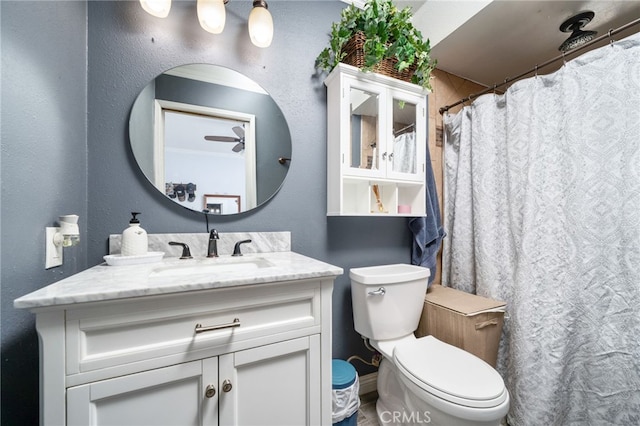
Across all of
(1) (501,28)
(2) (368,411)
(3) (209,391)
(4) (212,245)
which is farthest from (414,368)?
(1) (501,28)

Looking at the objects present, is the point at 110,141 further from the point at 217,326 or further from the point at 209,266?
the point at 217,326

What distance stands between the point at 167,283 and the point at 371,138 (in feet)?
3.76

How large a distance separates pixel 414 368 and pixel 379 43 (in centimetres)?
148

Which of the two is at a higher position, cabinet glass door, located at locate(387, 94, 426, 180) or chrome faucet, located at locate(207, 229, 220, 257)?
cabinet glass door, located at locate(387, 94, 426, 180)

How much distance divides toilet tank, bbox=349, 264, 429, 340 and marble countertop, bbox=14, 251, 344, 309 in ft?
1.50

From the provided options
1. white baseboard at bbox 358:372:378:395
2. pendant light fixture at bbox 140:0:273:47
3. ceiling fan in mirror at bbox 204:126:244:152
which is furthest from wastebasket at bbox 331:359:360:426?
pendant light fixture at bbox 140:0:273:47

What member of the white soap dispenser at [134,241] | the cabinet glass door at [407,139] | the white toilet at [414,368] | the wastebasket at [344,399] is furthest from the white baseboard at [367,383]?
the white soap dispenser at [134,241]

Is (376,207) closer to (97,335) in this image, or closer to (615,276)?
(615,276)

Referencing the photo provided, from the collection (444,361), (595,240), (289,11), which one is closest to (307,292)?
(444,361)

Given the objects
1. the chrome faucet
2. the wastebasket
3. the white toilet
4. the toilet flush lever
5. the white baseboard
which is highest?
the chrome faucet

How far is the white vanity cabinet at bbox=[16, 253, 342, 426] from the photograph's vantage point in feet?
1.77

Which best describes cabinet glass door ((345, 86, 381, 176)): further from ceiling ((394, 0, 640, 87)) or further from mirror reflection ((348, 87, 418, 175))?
ceiling ((394, 0, 640, 87))

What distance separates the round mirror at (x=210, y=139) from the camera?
3.48 ft

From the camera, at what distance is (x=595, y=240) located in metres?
1.04
